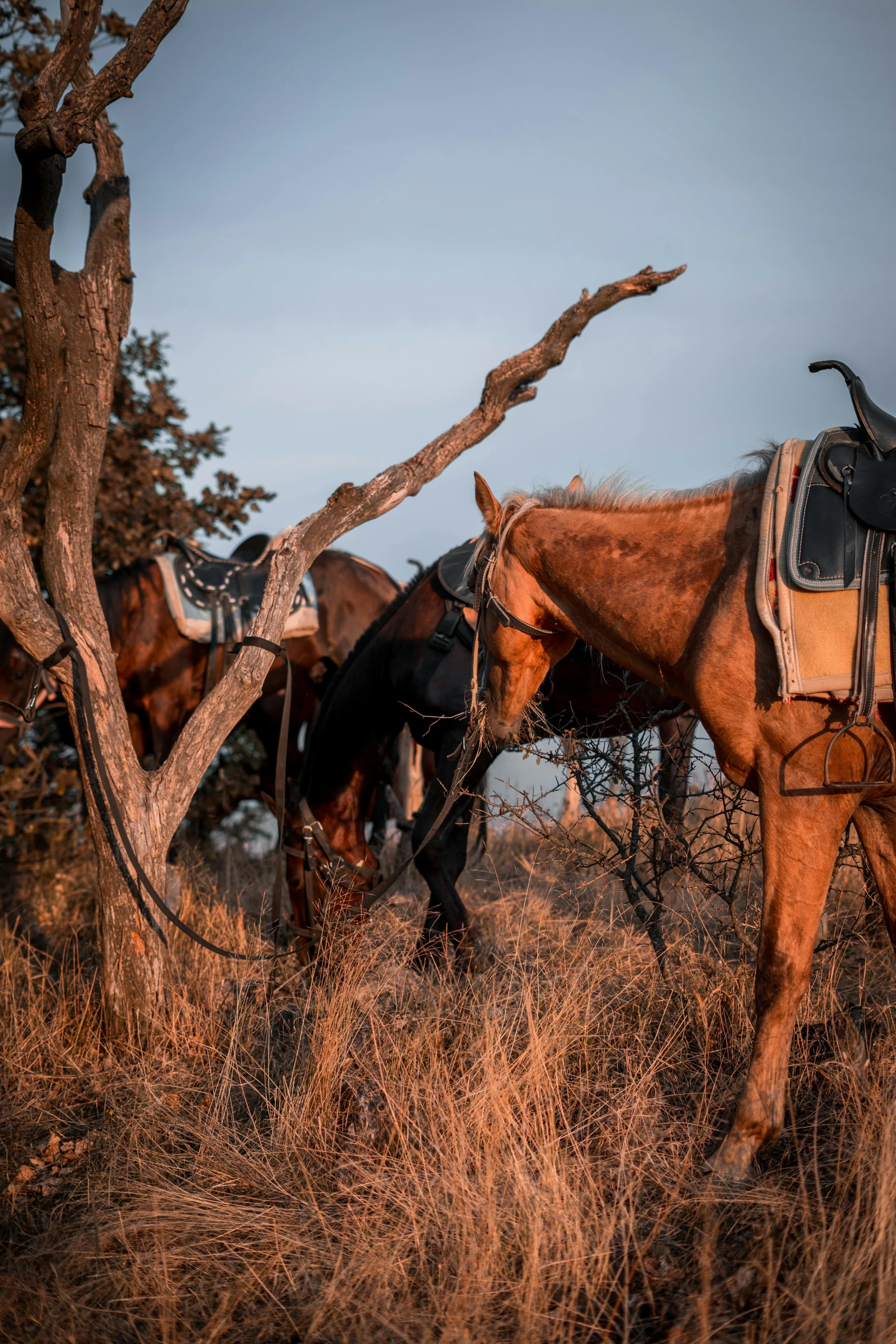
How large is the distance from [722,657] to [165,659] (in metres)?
5.11

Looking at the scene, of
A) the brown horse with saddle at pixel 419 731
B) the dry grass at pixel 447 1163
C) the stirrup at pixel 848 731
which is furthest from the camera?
the brown horse with saddle at pixel 419 731

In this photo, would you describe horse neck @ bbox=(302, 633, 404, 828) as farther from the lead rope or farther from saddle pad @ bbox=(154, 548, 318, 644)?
saddle pad @ bbox=(154, 548, 318, 644)

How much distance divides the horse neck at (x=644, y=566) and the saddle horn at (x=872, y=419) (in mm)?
322

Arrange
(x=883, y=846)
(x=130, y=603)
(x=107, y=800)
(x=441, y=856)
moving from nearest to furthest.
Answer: (x=883, y=846), (x=107, y=800), (x=441, y=856), (x=130, y=603)

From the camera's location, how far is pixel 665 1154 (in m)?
2.48

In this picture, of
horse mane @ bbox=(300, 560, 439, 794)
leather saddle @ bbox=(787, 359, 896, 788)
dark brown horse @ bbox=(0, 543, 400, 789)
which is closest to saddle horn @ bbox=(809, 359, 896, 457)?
leather saddle @ bbox=(787, 359, 896, 788)

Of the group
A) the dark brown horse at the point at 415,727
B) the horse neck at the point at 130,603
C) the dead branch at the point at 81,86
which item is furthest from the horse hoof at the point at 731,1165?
the horse neck at the point at 130,603

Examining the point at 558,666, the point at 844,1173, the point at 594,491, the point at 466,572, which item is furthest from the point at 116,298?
the point at 844,1173

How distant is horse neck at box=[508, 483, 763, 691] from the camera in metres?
2.57

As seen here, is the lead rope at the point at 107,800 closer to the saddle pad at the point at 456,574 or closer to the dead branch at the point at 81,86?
the saddle pad at the point at 456,574

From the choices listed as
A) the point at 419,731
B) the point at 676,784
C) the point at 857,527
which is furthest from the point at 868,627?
A: the point at 419,731

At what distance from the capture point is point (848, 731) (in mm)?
2301

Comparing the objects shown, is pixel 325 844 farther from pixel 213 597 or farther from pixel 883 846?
pixel 213 597

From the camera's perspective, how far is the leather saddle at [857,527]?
2236mm
